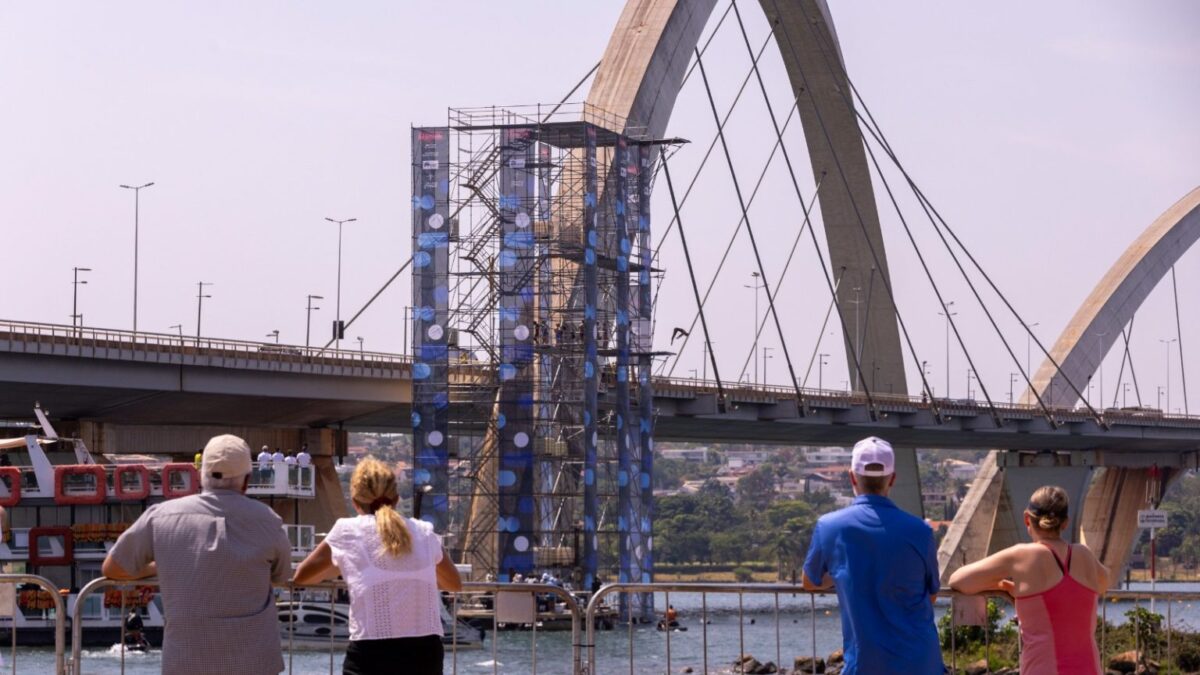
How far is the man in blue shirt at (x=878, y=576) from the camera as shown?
994 cm

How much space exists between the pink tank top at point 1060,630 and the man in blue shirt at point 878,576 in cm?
68

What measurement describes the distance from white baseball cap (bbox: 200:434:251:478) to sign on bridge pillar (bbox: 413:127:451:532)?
54206mm

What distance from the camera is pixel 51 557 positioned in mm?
50719

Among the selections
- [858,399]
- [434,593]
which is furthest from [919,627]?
[858,399]

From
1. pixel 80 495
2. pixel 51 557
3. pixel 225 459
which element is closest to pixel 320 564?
pixel 225 459

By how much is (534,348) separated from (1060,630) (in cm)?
5335

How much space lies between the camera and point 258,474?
187 feet

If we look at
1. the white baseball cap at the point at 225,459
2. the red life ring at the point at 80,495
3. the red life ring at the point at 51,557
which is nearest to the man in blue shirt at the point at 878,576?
the white baseball cap at the point at 225,459

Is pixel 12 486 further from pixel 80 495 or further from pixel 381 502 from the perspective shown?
pixel 381 502

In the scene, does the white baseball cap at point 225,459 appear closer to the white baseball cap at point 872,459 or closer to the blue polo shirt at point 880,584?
the blue polo shirt at point 880,584

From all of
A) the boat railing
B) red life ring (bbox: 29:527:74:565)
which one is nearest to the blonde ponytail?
the boat railing

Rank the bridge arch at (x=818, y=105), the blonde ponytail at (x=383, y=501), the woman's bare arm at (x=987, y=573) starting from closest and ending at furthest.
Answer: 1. the blonde ponytail at (x=383, y=501)
2. the woman's bare arm at (x=987, y=573)
3. the bridge arch at (x=818, y=105)

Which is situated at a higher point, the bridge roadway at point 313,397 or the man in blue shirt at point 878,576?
the bridge roadway at point 313,397

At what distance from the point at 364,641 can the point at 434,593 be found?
41 centimetres
